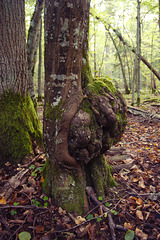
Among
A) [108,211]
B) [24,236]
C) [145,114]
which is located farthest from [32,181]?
[145,114]

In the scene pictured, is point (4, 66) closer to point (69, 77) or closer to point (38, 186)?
point (69, 77)

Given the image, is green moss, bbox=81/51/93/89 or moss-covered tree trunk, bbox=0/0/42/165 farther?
moss-covered tree trunk, bbox=0/0/42/165

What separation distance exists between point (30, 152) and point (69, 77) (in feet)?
6.36

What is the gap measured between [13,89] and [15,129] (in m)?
0.88

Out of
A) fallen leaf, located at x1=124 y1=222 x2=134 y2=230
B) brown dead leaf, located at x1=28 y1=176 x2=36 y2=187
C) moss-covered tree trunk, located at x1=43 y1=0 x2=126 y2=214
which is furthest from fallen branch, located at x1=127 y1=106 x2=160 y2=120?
brown dead leaf, located at x1=28 y1=176 x2=36 y2=187

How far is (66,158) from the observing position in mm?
2174

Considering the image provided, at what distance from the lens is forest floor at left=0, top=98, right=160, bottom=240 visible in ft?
6.61

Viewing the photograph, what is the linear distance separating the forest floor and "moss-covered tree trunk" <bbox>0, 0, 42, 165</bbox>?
342mm

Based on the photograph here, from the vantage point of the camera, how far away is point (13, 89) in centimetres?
345

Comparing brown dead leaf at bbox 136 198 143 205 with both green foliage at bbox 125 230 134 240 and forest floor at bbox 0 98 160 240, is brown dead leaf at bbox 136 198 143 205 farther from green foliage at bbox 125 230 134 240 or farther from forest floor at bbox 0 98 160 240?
green foliage at bbox 125 230 134 240

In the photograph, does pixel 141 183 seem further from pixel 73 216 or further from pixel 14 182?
pixel 14 182

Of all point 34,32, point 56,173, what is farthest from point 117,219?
point 34,32

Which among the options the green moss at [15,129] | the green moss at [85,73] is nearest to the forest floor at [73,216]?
the green moss at [15,129]

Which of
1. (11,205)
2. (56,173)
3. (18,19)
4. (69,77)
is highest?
(18,19)
